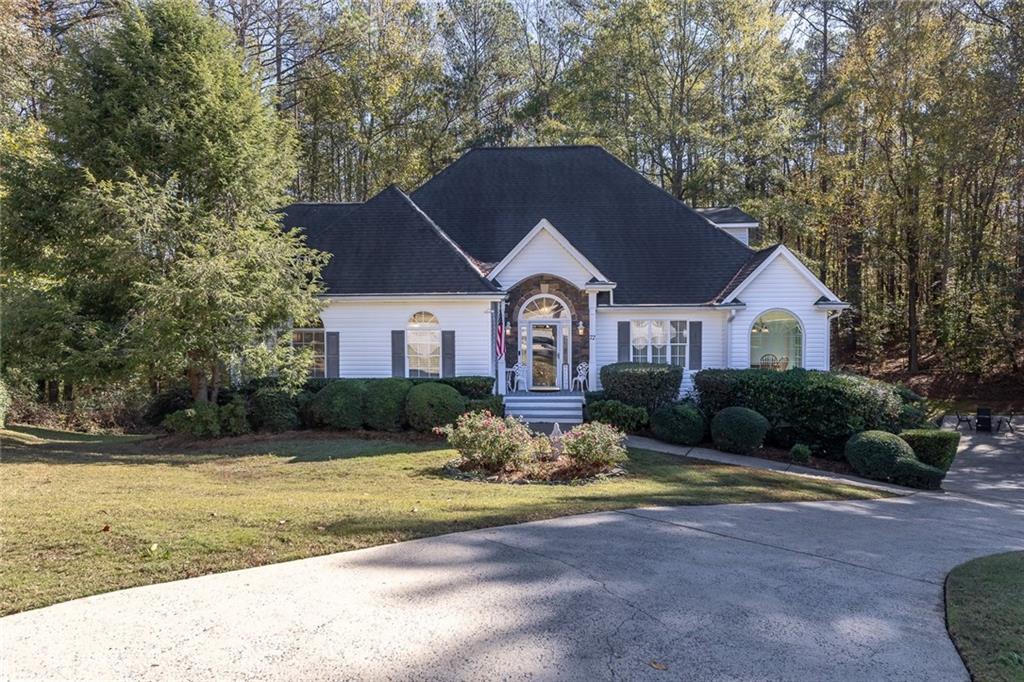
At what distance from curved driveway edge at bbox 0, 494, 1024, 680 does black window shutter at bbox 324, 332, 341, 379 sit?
515 inches

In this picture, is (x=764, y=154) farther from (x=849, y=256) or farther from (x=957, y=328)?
(x=957, y=328)

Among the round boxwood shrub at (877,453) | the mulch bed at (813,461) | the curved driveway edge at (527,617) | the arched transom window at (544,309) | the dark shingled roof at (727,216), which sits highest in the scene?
the dark shingled roof at (727,216)

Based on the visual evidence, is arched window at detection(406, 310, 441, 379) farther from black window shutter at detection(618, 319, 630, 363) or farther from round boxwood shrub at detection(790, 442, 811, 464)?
round boxwood shrub at detection(790, 442, 811, 464)

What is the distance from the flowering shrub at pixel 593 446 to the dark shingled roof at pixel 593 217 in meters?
9.17

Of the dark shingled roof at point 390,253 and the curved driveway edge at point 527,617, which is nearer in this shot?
the curved driveway edge at point 527,617

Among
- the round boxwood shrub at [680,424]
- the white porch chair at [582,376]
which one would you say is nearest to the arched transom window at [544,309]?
the white porch chair at [582,376]

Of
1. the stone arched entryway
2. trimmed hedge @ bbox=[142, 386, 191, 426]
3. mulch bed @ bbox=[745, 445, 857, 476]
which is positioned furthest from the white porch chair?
trimmed hedge @ bbox=[142, 386, 191, 426]

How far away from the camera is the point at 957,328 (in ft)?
88.5

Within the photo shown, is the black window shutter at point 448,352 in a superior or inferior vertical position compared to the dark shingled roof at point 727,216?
inferior

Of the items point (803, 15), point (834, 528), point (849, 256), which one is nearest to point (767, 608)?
point (834, 528)

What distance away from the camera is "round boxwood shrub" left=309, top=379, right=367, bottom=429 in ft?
52.3

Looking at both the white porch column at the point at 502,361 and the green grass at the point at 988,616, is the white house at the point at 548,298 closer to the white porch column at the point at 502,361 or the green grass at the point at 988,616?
the white porch column at the point at 502,361

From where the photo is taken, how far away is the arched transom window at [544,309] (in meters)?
19.8

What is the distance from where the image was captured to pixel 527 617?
4.59 metres
